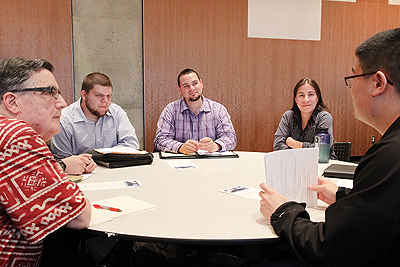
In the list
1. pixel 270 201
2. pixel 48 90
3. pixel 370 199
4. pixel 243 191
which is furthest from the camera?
pixel 243 191

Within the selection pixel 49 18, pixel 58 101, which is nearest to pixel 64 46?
pixel 49 18

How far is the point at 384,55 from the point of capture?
0.94m

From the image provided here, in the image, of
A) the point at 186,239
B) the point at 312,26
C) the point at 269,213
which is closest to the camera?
the point at 186,239

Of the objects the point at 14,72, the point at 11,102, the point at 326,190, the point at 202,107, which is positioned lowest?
the point at 326,190

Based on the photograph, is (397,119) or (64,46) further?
(64,46)

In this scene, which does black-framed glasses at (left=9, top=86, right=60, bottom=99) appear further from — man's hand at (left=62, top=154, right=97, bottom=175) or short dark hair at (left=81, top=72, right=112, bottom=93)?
short dark hair at (left=81, top=72, right=112, bottom=93)

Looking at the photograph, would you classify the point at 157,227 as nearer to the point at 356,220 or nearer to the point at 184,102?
the point at 356,220

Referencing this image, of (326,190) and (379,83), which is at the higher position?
(379,83)

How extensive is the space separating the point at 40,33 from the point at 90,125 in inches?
97.6

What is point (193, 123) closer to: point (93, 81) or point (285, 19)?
point (93, 81)

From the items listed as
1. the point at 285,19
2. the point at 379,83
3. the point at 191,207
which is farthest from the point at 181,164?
the point at 285,19

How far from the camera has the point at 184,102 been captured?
3.52m

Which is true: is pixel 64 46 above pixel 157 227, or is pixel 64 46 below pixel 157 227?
above

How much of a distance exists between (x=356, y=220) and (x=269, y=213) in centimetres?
38
